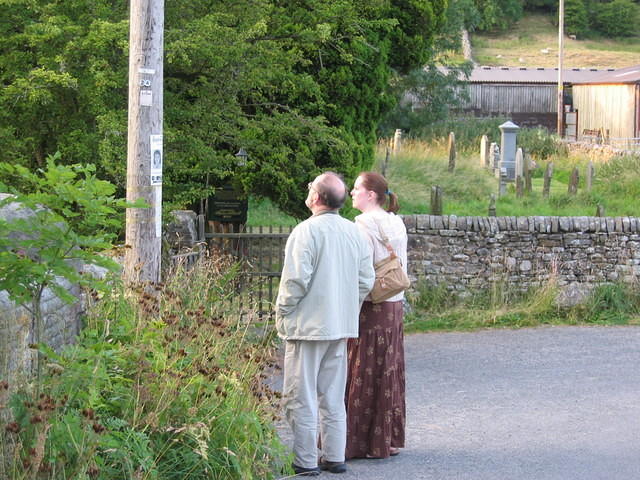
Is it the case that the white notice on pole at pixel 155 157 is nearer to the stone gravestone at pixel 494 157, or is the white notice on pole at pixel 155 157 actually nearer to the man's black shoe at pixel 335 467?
the man's black shoe at pixel 335 467

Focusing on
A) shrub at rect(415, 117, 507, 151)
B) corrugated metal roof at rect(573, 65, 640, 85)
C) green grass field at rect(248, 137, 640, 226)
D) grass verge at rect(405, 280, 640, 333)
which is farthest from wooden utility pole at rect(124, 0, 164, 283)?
corrugated metal roof at rect(573, 65, 640, 85)

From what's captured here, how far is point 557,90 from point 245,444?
43723 mm

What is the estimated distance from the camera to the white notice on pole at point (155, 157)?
→ 8719 millimetres

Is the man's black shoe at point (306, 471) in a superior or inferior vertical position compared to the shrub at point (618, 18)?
inferior

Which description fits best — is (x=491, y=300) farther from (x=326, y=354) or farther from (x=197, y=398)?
(x=197, y=398)

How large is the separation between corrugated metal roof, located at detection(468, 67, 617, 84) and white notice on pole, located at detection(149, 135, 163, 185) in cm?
3841

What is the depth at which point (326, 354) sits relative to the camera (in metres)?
7.14

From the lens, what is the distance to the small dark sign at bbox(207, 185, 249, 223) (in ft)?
48.1

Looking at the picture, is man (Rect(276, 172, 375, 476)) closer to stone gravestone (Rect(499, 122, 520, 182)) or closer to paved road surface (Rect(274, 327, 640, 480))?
paved road surface (Rect(274, 327, 640, 480))

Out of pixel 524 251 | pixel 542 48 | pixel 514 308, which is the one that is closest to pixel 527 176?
pixel 524 251

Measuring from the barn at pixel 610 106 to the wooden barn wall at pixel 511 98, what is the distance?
148cm

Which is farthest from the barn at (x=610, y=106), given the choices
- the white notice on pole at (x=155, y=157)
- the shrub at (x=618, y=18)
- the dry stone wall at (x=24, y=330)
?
the dry stone wall at (x=24, y=330)

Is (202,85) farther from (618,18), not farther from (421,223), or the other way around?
(618,18)

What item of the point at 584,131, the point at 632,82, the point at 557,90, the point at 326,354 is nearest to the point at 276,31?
the point at 326,354
